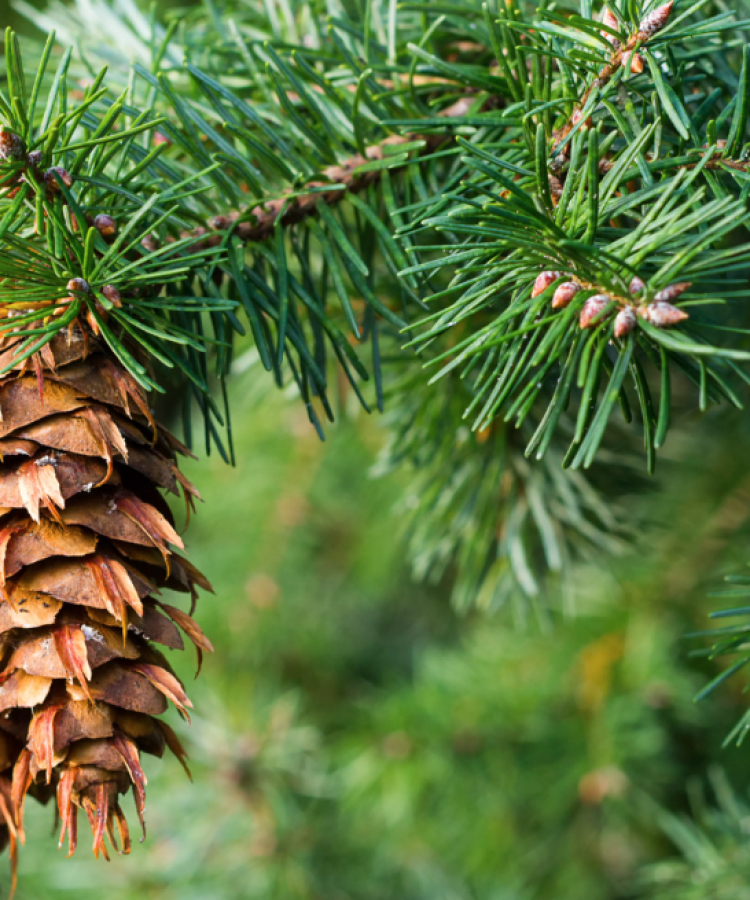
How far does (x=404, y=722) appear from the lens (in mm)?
733

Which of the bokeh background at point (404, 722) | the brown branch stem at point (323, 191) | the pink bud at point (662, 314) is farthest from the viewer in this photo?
the bokeh background at point (404, 722)

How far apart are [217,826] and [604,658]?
1.40 feet

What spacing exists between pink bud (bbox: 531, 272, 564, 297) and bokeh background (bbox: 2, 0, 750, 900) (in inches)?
14.5

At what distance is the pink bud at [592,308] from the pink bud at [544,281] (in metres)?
0.02

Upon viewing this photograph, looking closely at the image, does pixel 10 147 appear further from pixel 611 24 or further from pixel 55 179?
pixel 611 24

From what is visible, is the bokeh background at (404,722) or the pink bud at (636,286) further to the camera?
the bokeh background at (404,722)

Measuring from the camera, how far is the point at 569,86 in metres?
0.27

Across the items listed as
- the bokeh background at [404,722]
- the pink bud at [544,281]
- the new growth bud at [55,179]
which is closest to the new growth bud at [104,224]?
the new growth bud at [55,179]

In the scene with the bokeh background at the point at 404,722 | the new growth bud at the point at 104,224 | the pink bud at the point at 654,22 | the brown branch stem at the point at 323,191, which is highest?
the brown branch stem at the point at 323,191

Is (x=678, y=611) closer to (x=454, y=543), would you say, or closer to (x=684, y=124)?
(x=454, y=543)

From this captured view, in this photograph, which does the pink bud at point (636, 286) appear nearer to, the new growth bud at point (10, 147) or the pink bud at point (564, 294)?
the pink bud at point (564, 294)

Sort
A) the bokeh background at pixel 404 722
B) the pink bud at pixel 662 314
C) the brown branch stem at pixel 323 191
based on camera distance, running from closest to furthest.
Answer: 1. the pink bud at pixel 662 314
2. the brown branch stem at pixel 323 191
3. the bokeh background at pixel 404 722

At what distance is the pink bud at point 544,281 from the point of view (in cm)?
25

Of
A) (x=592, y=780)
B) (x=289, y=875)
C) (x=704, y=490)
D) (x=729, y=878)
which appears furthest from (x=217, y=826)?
(x=704, y=490)
